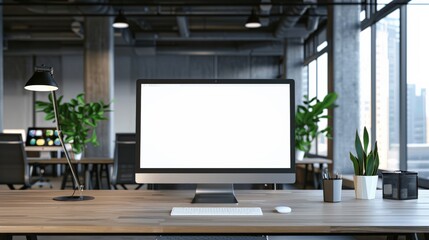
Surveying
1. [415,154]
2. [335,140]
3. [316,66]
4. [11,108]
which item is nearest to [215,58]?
[316,66]

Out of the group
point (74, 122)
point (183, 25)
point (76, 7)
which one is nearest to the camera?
point (74, 122)

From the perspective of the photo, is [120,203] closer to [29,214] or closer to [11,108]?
[29,214]

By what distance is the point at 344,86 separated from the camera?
754 cm

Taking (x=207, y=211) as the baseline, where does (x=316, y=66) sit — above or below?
above

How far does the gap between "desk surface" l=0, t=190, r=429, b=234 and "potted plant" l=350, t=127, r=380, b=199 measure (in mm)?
49

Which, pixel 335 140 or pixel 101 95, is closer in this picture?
pixel 335 140

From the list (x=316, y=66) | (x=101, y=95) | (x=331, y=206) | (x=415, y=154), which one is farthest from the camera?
(x=316, y=66)

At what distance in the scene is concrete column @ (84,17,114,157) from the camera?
32.4 ft

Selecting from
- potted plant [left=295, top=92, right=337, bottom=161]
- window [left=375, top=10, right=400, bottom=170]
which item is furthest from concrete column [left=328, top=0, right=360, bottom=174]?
potted plant [left=295, top=92, right=337, bottom=161]

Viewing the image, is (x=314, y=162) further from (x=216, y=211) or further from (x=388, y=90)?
(x=216, y=211)

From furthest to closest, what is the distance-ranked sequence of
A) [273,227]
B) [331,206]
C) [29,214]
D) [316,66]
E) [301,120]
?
[316,66], [301,120], [331,206], [29,214], [273,227]

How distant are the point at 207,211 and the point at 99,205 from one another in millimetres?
436

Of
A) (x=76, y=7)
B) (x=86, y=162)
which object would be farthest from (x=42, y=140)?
(x=76, y=7)

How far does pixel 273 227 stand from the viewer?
157 cm
